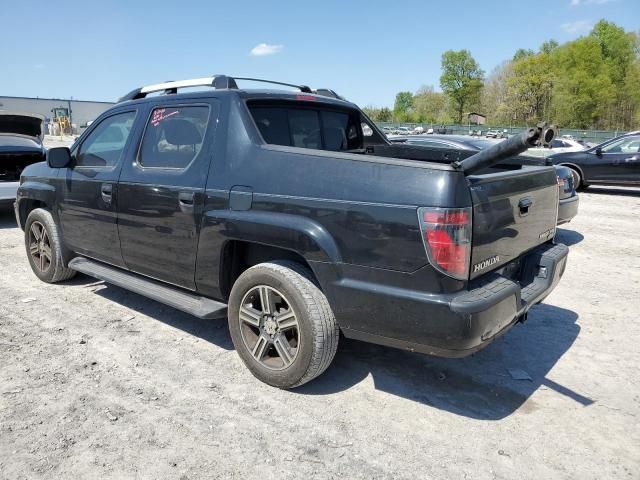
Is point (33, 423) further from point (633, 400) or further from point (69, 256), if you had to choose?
point (633, 400)

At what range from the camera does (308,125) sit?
13.6ft

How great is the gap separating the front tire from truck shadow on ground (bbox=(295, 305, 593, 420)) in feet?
0.84

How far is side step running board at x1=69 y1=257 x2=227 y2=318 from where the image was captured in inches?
143

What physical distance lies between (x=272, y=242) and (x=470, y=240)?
118cm

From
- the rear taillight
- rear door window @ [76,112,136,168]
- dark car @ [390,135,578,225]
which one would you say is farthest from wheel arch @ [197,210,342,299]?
dark car @ [390,135,578,225]

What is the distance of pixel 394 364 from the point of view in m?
3.79

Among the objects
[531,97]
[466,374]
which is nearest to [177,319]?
[466,374]

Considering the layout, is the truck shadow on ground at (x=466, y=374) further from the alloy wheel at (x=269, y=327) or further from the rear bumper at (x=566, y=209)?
the rear bumper at (x=566, y=209)

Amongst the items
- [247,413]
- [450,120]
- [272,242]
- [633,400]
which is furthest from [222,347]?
[450,120]

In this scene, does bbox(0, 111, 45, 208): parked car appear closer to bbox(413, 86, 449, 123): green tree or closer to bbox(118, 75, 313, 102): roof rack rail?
bbox(118, 75, 313, 102): roof rack rail

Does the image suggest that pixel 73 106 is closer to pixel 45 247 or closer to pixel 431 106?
pixel 431 106

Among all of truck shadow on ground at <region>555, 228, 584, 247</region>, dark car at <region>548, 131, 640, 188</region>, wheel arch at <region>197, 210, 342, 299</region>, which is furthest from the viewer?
dark car at <region>548, 131, 640, 188</region>

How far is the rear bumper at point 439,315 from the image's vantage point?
8.72ft

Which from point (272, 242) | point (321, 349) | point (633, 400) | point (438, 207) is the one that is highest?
point (438, 207)
